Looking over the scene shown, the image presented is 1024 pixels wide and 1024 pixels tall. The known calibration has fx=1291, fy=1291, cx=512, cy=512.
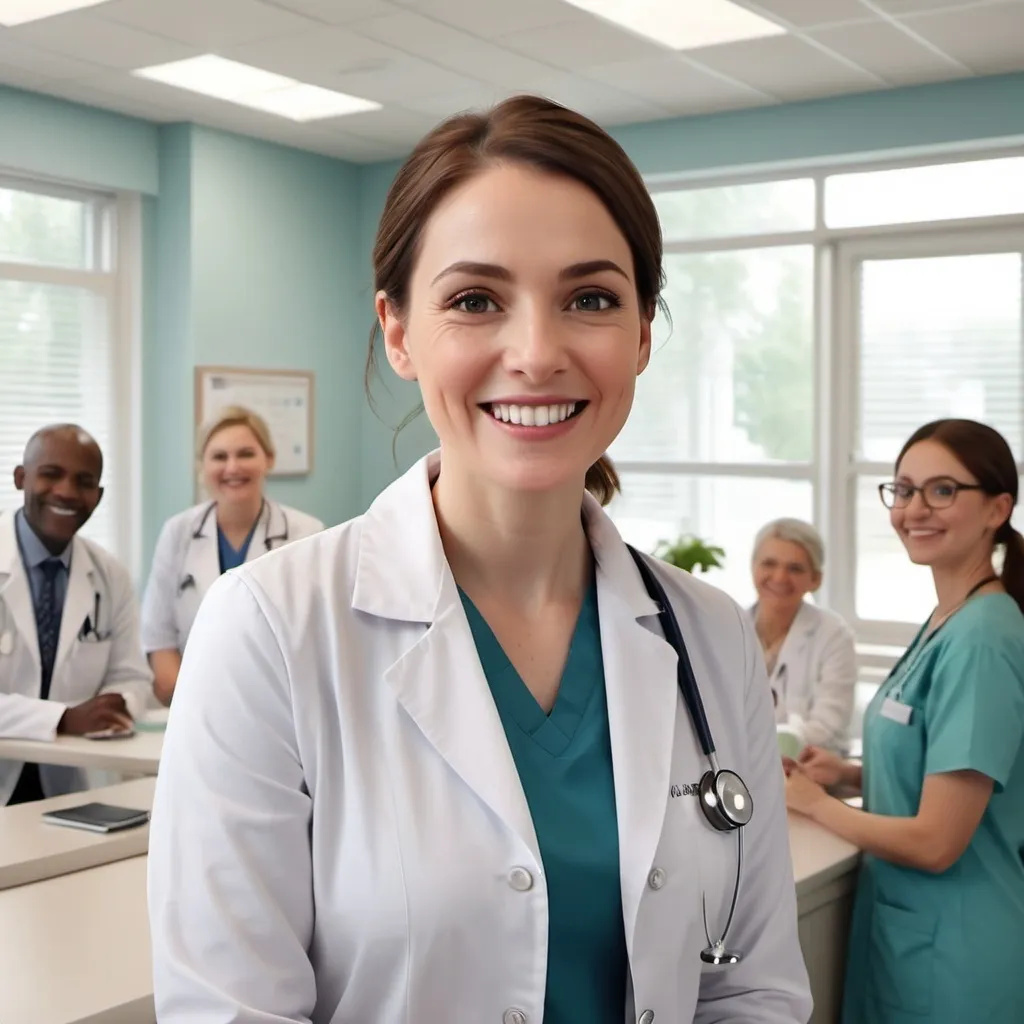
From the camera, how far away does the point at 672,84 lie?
5.50m

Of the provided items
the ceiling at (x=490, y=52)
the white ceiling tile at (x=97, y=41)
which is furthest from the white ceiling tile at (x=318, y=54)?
the white ceiling tile at (x=97, y=41)

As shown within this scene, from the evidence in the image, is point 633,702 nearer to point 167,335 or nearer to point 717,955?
point 717,955

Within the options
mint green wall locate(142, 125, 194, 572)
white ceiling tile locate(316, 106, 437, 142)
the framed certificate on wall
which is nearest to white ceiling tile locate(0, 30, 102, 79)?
mint green wall locate(142, 125, 194, 572)

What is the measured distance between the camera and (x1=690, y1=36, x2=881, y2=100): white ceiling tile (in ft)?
16.2

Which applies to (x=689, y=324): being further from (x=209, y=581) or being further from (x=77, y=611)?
(x=77, y=611)

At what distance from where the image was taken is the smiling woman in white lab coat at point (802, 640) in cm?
393

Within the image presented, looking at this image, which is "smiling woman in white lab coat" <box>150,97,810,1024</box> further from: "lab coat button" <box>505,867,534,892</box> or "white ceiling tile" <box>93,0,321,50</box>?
"white ceiling tile" <box>93,0,321,50</box>

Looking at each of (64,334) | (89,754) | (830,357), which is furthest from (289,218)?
(89,754)

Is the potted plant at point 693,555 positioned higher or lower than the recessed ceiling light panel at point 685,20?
lower

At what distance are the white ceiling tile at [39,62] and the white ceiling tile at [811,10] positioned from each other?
105 inches

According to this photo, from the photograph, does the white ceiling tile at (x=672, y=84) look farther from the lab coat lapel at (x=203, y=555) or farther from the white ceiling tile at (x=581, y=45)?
the lab coat lapel at (x=203, y=555)

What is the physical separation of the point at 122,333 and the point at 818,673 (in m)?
3.97

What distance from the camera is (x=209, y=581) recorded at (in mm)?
4137

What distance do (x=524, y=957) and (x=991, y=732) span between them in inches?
54.8
